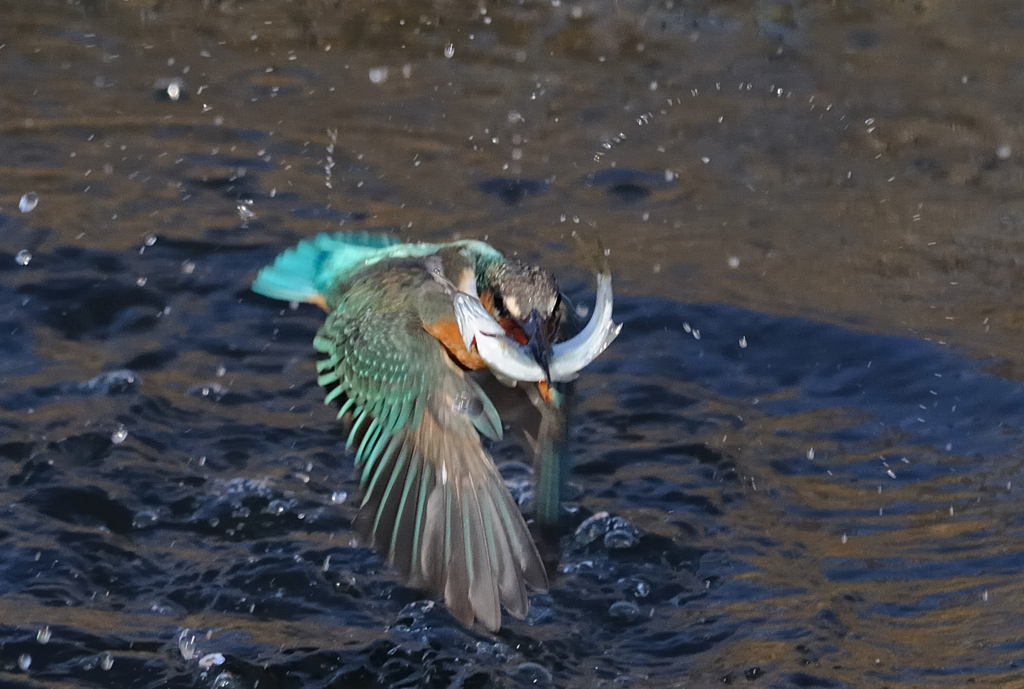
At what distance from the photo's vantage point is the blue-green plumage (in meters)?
3.11

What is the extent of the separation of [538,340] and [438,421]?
370mm

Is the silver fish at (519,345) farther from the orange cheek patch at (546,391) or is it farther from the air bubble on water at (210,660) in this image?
the air bubble on water at (210,660)

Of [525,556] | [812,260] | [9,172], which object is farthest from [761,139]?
[525,556]

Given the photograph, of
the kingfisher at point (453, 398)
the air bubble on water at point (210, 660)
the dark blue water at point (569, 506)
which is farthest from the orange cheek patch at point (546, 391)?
the air bubble on water at point (210, 660)

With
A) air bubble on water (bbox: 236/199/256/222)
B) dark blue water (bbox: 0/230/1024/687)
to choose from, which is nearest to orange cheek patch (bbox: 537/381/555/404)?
dark blue water (bbox: 0/230/1024/687)

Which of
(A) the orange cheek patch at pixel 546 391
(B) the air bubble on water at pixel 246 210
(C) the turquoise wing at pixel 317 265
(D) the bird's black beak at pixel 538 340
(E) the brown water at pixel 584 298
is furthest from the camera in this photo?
(B) the air bubble on water at pixel 246 210

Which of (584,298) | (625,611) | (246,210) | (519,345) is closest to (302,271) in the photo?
(519,345)

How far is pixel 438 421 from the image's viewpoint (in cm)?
332

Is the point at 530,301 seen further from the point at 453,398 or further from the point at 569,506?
the point at 569,506

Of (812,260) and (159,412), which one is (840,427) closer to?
(812,260)

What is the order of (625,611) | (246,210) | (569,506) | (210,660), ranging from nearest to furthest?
(210,660), (625,611), (569,506), (246,210)

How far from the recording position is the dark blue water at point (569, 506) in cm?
359

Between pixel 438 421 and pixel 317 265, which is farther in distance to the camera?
pixel 317 265

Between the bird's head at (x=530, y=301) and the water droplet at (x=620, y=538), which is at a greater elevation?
the bird's head at (x=530, y=301)
